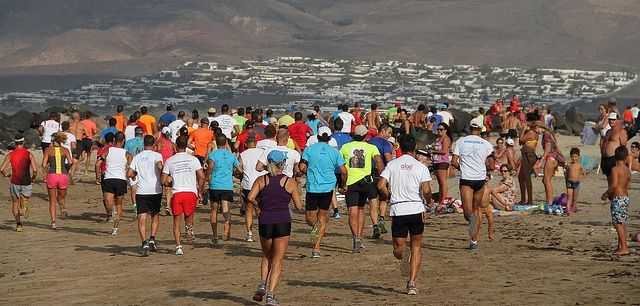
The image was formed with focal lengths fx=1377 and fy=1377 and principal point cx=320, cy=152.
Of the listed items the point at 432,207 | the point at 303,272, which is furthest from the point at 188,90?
the point at 303,272

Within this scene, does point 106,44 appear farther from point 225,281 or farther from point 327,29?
point 225,281

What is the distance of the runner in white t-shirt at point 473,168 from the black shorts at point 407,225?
11.8 ft

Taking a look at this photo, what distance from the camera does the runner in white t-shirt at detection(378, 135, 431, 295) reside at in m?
14.5

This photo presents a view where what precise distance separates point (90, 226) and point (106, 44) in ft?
287

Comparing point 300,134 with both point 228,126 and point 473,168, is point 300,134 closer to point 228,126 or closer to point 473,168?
point 228,126

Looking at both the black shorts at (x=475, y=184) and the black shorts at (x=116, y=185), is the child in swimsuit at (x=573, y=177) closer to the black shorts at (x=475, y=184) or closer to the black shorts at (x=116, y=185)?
the black shorts at (x=475, y=184)

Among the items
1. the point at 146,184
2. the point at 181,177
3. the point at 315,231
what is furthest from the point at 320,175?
the point at 146,184

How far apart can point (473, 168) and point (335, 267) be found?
248 cm

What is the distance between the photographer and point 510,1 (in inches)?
4956

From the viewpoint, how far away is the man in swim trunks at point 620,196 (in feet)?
56.2

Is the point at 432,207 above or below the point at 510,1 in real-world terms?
below

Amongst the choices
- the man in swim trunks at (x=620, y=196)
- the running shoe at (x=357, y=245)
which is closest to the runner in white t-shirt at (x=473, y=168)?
the running shoe at (x=357, y=245)

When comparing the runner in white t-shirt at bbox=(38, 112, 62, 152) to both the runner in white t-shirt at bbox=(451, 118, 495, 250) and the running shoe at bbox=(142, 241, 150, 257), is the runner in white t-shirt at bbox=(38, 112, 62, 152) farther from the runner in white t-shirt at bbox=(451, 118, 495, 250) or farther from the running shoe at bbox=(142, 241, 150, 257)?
the runner in white t-shirt at bbox=(451, 118, 495, 250)

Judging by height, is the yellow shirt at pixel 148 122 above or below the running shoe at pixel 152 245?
above
